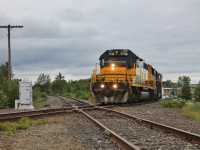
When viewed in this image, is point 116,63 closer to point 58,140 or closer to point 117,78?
point 117,78

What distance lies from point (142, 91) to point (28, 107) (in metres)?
9.52

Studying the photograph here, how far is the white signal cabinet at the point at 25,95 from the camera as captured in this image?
72.5 feet

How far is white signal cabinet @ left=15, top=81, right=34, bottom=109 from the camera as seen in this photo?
2211 centimetres

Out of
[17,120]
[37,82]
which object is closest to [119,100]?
[17,120]

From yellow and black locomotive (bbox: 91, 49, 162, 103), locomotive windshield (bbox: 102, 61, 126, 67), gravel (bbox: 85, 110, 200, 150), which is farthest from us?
locomotive windshield (bbox: 102, 61, 126, 67)

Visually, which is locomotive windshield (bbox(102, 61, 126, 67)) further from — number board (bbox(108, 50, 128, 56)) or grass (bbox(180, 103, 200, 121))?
grass (bbox(180, 103, 200, 121))

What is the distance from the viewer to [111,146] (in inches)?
296

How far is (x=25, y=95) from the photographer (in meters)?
22.3

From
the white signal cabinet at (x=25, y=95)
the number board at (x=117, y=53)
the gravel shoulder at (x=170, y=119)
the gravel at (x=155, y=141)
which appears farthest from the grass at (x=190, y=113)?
the white signal cabinet at (x=25, y=95)

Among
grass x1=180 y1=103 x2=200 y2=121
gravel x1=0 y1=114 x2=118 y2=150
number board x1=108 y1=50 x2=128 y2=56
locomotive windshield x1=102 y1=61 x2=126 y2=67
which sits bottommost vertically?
grass x1=180 y1=103 x2=200 y2=121

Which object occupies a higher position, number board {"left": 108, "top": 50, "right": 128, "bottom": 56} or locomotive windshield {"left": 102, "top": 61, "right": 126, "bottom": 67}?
number board {"left": 108, "top": 50, "right": 128, "bottom": 56}

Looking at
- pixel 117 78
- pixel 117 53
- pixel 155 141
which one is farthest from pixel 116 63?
pixel 155 141

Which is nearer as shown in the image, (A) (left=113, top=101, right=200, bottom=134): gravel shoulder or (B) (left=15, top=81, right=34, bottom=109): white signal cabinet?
(A) (left=113, top=101, right=200, bottom=134): gravel shoulder

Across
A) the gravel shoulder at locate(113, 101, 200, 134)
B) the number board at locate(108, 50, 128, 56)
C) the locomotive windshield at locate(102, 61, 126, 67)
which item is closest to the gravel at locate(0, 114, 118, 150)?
the gravel shoulder at locate(113, 101, 200, 134)
